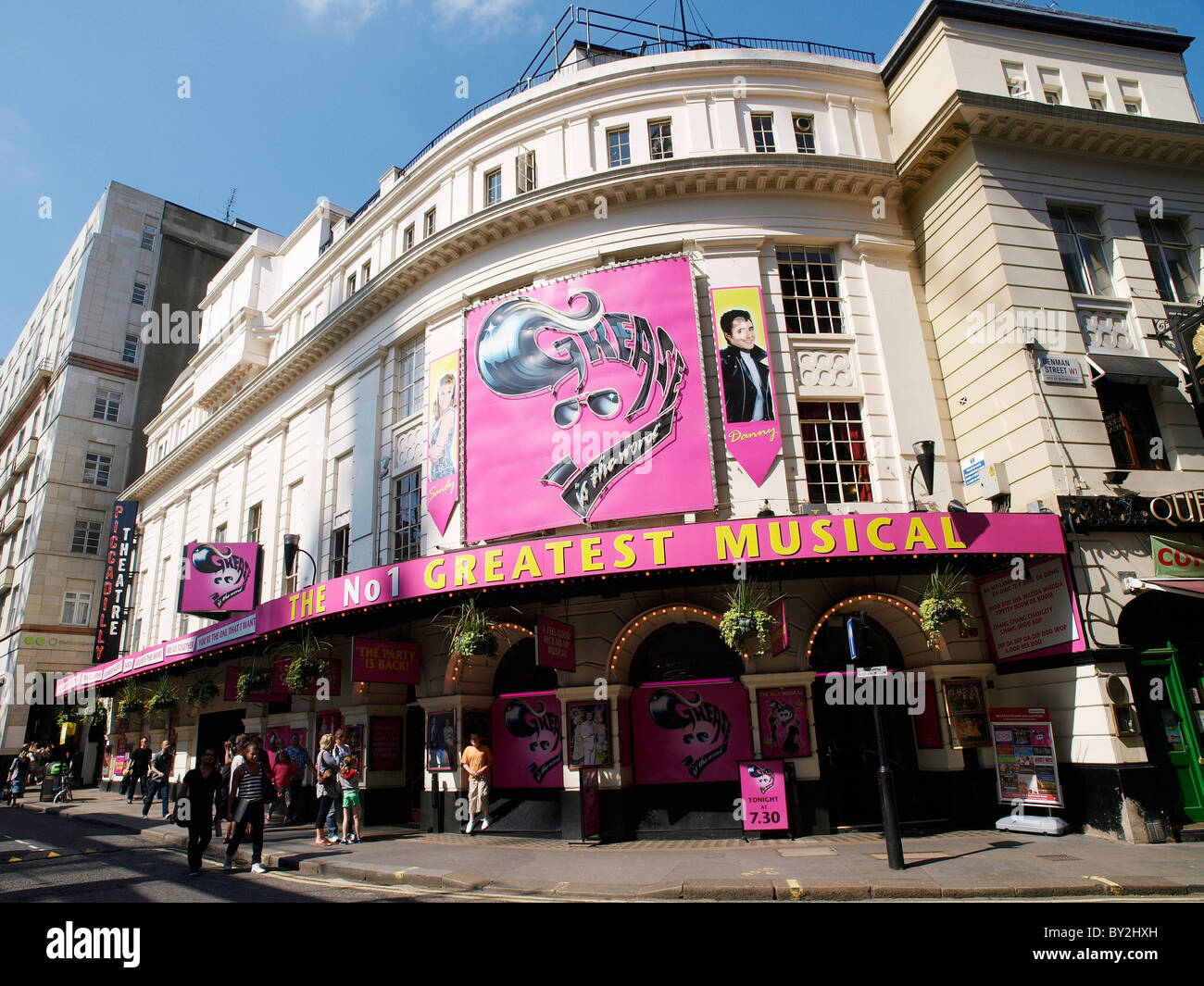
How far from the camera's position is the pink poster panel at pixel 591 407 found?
48.4 feet

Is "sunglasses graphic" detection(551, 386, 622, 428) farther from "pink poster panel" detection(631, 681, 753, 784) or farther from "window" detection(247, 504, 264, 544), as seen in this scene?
"window" detection(247, 504, 264, 544)

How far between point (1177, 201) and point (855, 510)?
10.9 meters

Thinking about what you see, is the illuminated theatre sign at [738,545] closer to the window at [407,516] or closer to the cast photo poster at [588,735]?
the cast photo poster at [588,735]

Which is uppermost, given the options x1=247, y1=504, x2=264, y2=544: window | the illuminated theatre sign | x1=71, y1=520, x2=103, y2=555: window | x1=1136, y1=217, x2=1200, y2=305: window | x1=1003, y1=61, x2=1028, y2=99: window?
x1=1003, y1=61, x2=1028, y2=99: window

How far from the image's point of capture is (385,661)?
15.8 meters

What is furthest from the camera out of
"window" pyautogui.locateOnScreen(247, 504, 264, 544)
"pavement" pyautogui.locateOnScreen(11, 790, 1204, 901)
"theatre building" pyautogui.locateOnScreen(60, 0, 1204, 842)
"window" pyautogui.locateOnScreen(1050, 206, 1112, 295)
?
"window" pyautogui.locateOnScreen(247, 504, 264, 544)

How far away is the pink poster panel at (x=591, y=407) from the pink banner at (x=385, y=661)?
121 inches

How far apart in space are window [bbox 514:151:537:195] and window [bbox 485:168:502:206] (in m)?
0.70

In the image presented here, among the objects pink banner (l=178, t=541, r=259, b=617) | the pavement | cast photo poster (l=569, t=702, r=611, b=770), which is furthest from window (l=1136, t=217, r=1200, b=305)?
pink banner (l=178, t=541, r=259, b=617)

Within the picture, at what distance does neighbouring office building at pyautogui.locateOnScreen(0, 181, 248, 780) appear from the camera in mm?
36750

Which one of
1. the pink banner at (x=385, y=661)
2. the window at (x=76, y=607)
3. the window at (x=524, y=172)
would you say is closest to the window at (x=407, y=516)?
the pink banner at (x=385, y=661)

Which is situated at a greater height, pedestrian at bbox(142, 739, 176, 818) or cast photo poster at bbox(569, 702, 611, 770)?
→ cast photo poster at bbox(569, 702, 611, 770)

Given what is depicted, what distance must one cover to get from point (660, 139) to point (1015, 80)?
8.42m

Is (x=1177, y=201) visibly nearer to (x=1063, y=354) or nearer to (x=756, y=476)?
(x=1063, y=354)
